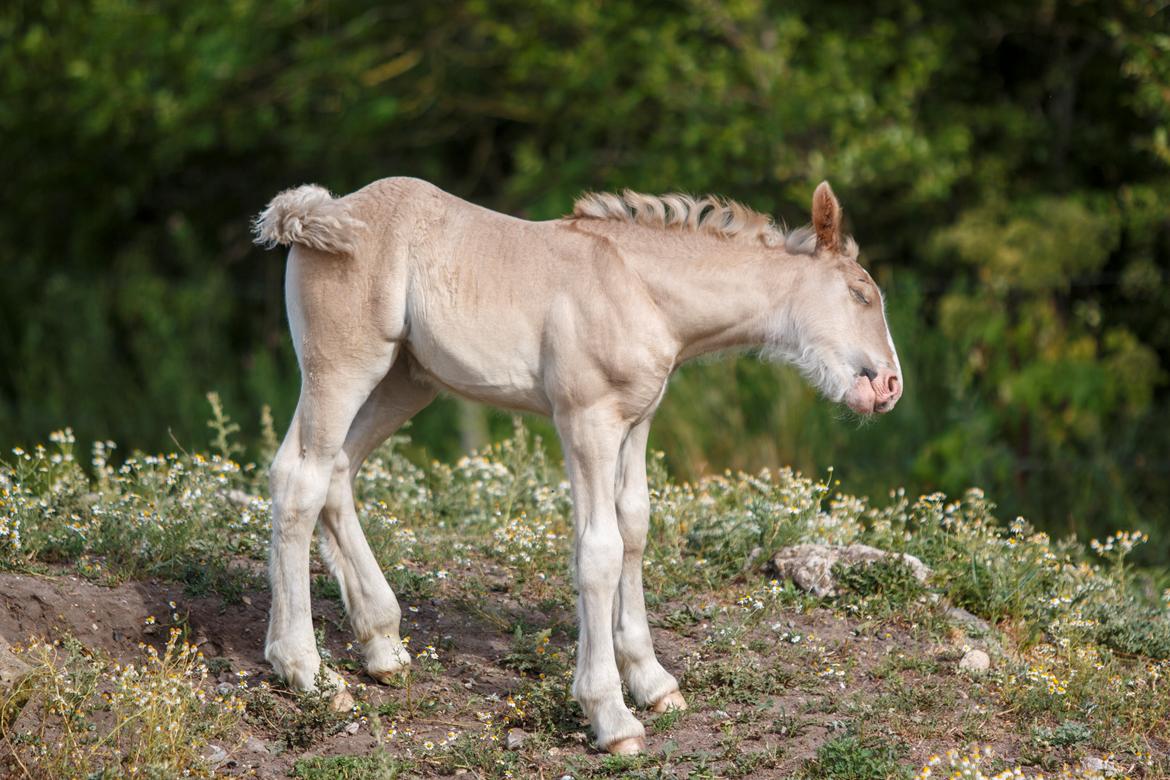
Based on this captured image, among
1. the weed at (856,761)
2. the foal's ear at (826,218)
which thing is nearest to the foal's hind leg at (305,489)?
the foal's ear at (826,218)

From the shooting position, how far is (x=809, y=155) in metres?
11.7

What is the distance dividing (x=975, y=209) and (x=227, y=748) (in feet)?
29.3

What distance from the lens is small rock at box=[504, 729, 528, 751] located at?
4824 mm

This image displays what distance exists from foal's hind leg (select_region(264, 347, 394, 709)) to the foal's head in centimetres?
147

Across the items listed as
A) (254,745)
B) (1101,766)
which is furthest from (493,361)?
(1101,766)

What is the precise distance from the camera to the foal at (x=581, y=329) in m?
4.69

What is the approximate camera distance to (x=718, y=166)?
11.8 metres

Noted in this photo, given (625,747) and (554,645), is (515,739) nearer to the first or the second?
(625,747)

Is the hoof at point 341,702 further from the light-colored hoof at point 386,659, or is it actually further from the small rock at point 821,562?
the small rock at point 821,562

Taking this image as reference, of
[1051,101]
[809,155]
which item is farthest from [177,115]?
[1051,101]

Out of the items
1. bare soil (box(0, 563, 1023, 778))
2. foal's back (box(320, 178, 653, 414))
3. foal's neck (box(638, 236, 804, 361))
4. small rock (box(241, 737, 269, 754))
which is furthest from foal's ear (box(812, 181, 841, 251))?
small rock (box(241, 737, 269, 754))

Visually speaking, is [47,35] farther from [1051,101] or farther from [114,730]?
[114,730]

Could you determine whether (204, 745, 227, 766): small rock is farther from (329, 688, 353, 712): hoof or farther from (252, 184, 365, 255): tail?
(252, 184, 365, 255): tail

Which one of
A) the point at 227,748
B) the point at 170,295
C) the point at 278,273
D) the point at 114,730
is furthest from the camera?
the point at 278,273
